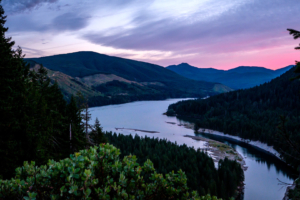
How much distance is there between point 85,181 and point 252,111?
15444cm

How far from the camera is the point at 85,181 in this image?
5340mm

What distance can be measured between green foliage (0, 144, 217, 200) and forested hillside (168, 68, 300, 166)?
289 feet

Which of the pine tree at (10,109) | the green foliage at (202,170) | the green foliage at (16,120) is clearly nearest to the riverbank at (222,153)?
the green foliage at (202,170)

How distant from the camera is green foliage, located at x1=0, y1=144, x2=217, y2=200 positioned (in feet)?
17.6

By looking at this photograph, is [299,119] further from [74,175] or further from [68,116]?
[74,175]

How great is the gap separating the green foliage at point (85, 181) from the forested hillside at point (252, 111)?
88.0 metres

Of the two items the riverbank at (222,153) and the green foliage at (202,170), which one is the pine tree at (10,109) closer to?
the green foliage at (202,170)

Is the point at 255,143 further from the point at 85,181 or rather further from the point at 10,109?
the point at 85,181

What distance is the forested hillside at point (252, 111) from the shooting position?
9784cm

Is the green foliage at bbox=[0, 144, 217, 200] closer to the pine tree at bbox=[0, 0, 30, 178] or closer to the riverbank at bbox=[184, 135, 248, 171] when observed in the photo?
the pine tree at bbox=[0, 0, 30, 178]

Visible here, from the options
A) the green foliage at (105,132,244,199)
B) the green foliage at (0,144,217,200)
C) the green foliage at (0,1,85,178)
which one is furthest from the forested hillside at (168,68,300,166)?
the green foliage at (0,144,217,200)

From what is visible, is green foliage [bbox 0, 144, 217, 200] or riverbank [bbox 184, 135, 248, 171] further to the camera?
riverbank [bbox 184, 135, 248, 171]

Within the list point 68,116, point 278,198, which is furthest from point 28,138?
point 278,198

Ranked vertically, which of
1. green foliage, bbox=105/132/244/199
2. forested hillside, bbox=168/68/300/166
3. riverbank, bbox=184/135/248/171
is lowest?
riverbank, bbox=184/135/248/171
